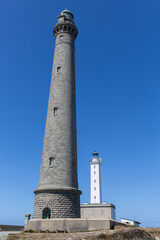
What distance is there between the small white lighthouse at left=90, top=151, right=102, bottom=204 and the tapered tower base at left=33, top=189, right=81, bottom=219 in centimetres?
3490

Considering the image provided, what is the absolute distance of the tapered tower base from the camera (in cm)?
2018

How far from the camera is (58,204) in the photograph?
66.6ft

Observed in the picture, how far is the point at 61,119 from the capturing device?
78.1 ft

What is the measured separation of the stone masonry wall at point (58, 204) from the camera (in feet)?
66.1

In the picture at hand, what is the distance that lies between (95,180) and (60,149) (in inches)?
1456

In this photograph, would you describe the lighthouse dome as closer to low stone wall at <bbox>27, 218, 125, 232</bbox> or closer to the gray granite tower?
the gray granite tower

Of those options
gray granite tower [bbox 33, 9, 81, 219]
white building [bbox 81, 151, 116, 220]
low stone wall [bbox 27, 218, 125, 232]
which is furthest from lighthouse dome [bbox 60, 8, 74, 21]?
white building [bbox 81, 151, 116, 220]

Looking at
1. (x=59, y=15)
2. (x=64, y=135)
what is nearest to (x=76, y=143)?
(x=64, y=135)

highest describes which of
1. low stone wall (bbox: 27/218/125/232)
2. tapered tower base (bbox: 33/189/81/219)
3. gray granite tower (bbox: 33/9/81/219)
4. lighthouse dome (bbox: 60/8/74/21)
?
lighthouse dome (bbox: 60/8/74/21)

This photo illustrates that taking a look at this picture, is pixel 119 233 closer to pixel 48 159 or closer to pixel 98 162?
pixel 48 159

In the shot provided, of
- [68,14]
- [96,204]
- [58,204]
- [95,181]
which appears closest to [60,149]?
[58,204]

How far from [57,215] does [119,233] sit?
8.40 metres

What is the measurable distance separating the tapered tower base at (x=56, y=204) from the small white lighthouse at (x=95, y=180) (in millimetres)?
34897

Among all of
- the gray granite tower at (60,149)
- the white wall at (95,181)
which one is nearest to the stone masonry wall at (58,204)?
the gray granite tower at (60,149)
